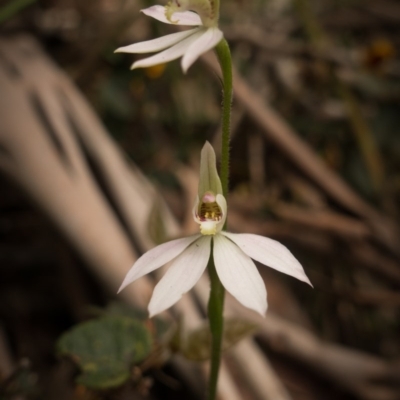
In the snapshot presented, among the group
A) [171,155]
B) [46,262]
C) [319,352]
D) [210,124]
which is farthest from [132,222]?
[210,124]

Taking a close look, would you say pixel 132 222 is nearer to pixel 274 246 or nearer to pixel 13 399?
pixel 13 399

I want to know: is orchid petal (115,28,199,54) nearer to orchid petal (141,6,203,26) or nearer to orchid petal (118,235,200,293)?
orchid petal (141,6,203,26)

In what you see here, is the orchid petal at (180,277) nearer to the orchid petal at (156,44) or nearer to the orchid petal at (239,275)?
the orchid petal at (239,275)

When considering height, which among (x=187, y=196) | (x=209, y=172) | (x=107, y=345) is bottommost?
(x=187, y=196)

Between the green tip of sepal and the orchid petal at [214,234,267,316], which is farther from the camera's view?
the green tip of sepal

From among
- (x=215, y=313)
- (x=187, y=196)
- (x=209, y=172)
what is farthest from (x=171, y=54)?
(x=187, y=196)

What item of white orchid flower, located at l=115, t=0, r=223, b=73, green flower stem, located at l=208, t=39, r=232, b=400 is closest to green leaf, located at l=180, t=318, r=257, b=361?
green flower stem, located at l=208, t=39, r=232, b=400

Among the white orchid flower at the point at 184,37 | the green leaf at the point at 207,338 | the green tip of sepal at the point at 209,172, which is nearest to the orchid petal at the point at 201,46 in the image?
the white orchid flower at the point at 184,37

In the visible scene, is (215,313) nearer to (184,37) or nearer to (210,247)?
(210,247)
